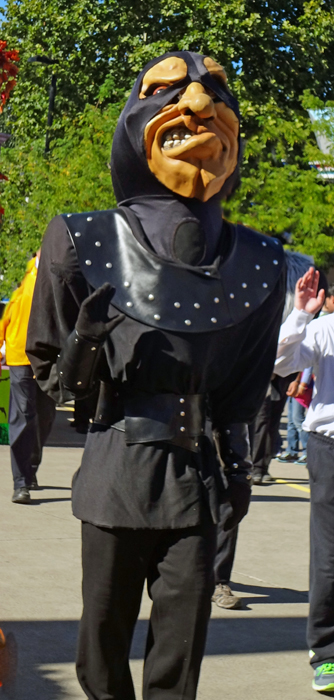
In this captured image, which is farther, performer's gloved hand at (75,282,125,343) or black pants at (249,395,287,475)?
black pants at (249,395,287,475)

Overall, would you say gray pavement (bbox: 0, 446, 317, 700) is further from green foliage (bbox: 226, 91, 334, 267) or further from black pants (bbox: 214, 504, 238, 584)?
green foliage (bbox: 226, 91, 334, 267)

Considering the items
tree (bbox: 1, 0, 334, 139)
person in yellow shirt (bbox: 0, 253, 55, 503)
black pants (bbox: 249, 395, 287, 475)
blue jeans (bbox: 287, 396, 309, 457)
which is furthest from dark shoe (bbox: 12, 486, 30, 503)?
tree (bbox: 1, 0, 334, 139)

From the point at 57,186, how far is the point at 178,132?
18.2m

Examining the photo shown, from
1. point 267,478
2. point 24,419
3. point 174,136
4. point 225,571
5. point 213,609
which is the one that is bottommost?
point 267,478

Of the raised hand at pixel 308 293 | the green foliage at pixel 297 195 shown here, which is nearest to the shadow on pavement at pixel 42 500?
the raised hand at pixel 308 293

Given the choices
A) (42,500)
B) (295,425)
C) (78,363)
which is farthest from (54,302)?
(295,425)

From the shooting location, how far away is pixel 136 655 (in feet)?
14.2

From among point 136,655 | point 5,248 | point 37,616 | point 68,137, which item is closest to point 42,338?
point 136,655

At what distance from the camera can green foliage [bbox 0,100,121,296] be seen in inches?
773

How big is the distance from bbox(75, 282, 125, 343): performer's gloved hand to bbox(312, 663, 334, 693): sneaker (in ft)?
7.18

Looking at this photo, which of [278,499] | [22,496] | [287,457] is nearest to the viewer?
[22,496]

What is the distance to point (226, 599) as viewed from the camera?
523 cm

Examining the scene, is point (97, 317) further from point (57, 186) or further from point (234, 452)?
point (57, 186)

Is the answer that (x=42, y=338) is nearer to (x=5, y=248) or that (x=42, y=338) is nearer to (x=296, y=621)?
(x=296, y=621)
